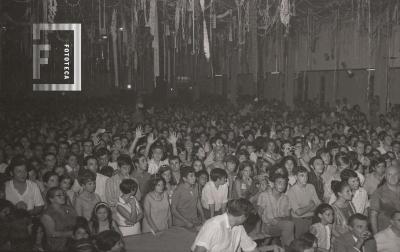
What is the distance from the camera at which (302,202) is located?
6.56 meters

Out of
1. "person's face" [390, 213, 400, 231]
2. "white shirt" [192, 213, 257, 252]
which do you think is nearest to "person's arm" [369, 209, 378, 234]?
"person's face" [390, 213, 400, 231]

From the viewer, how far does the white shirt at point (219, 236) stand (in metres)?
4.27

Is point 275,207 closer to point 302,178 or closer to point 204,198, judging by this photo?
point 302,178

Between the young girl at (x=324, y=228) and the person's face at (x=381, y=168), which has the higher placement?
the person's face at (x=381, y=168)

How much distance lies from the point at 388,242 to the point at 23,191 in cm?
388

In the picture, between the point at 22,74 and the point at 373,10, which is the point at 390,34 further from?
the point at 22,74

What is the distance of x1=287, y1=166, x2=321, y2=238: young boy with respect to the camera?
6.52 meters

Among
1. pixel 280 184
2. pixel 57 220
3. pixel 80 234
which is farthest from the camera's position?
pixel 280 184

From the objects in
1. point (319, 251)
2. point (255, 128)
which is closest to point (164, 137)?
point (255, 128)

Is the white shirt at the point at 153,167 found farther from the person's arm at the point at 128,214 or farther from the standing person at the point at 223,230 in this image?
the standing person at the point at 223,230

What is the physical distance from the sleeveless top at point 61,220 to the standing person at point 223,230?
1570mm

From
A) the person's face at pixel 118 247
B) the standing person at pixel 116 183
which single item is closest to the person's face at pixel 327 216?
the person's face at pixel 118 247

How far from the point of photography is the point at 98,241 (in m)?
4.39

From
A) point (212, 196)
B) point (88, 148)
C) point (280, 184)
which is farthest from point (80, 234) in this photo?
point (88, 148)
